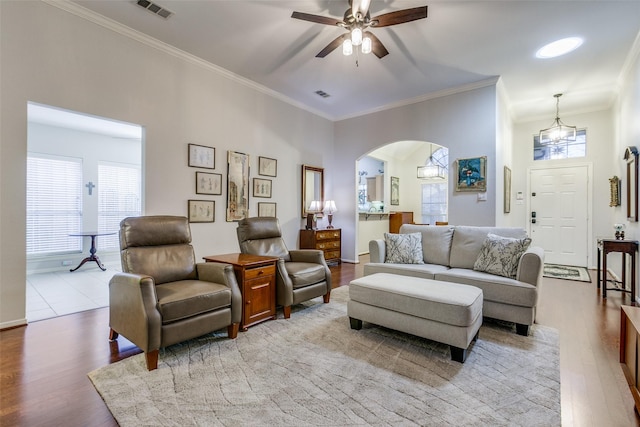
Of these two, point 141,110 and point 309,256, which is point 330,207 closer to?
point 309,256

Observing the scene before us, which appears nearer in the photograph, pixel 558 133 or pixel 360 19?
pixel 360 19

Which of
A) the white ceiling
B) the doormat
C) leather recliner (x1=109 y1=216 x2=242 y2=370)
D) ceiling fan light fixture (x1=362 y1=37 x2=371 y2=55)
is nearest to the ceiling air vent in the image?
the white ceiling

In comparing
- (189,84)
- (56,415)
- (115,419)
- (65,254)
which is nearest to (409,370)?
(115,419)

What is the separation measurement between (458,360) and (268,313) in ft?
5.63

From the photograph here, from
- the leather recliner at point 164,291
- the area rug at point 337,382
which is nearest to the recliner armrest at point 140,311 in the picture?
the leather recliner at point 164,291

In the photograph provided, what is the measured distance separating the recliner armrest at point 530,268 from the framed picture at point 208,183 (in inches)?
152

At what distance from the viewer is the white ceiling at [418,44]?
3031 millimetres

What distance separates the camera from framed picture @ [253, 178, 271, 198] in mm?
4922

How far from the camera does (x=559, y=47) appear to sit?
370cm

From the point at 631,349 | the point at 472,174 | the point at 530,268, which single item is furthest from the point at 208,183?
the point at 631,349

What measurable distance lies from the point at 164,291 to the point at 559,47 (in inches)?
204

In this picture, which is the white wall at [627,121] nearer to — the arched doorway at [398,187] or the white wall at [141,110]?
the arched doorway at [398,187]

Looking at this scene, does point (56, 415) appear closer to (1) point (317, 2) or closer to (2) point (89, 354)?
(2) point (89, 354)

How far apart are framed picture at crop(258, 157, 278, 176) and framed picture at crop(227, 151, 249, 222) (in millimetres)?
286
